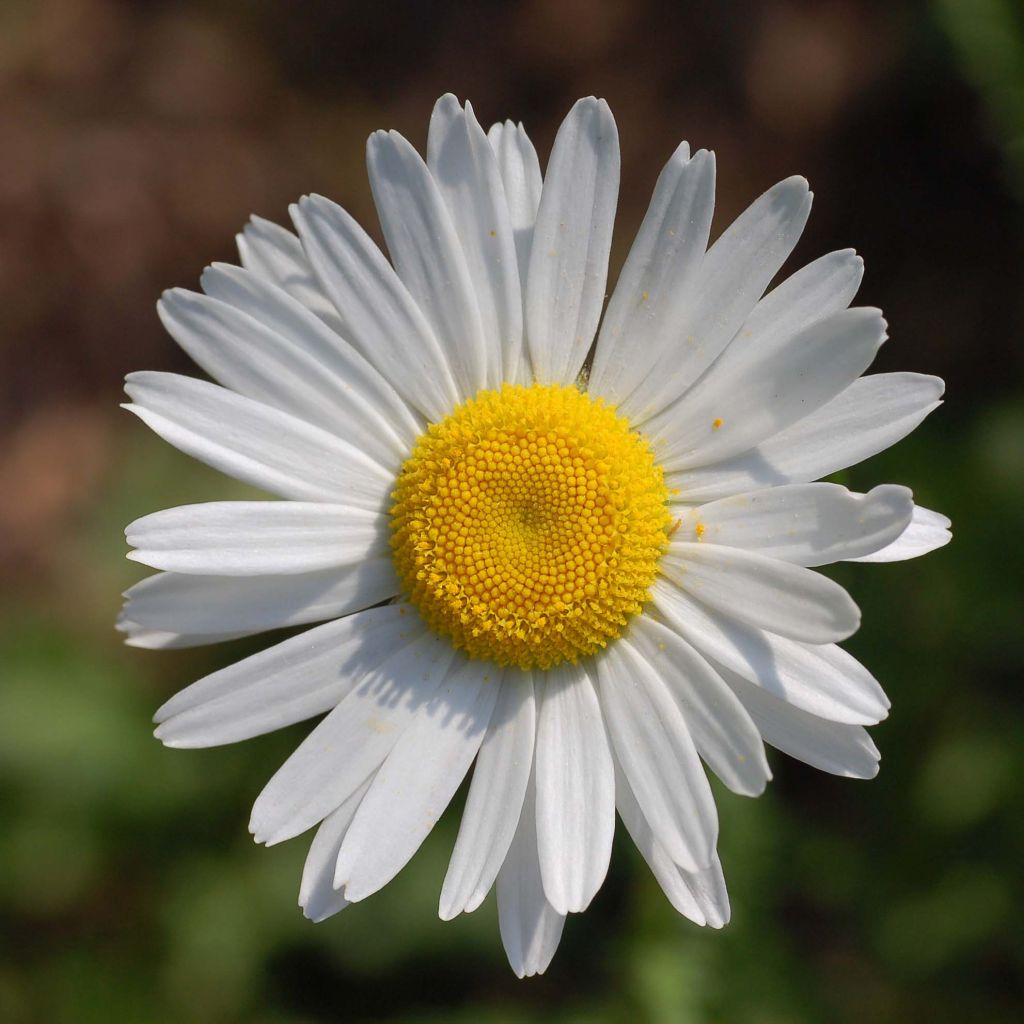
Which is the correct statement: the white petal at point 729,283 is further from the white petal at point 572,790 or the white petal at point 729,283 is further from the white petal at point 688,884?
the white petal at point 688,884

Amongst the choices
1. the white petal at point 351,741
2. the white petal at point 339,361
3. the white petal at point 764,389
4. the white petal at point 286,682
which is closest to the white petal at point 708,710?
the white petal at point 764,389

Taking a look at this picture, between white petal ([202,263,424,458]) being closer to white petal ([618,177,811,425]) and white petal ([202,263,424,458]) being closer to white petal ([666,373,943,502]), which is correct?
white petal ([618,177,811,425])

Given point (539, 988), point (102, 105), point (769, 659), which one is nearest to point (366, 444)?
point (769, 659)

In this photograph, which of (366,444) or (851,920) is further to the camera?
(851,920)

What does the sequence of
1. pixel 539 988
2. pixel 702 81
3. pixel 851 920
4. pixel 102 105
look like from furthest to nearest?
pixel 102 105
pixel 702 81
pixel 539 988
pixel 851 920

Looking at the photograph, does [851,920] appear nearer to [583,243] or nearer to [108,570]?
[583,243]

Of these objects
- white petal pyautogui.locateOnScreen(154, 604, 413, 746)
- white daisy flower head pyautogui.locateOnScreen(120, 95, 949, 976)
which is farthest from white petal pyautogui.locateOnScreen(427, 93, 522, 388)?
white petal pyautogui.locateOnScreen(154, 604, 413, 746)
